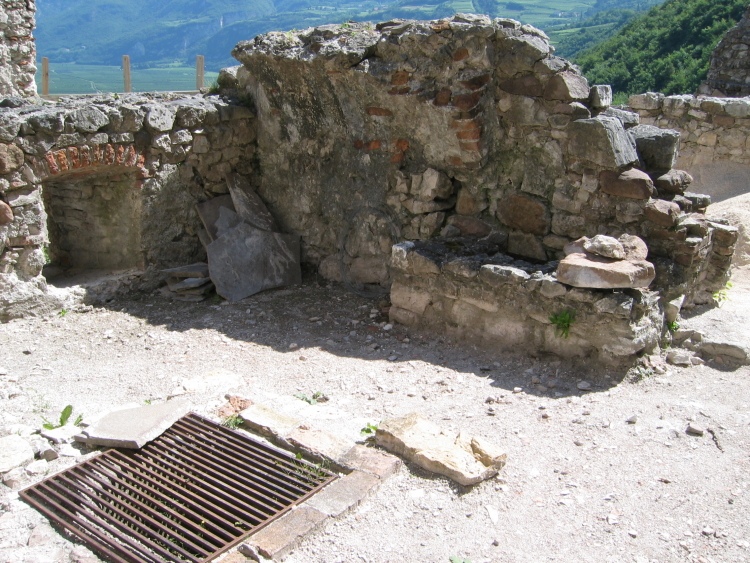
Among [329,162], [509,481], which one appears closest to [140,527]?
[509,481]

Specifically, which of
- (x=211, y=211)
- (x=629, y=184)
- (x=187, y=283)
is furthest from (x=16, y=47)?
(x=629, y=184)

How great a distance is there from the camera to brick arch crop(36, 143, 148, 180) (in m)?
5.39

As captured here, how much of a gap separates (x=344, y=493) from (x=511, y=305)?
1924 mm

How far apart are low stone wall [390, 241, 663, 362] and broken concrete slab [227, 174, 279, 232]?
5.49 ft

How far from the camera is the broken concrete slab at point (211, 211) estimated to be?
253 inches

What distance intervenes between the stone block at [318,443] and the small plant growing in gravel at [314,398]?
46cm

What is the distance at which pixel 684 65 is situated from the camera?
17531 mm

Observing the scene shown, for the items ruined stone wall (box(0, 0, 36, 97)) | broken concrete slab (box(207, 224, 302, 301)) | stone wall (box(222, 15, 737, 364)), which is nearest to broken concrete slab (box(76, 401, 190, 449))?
stone wall (box(222, 15, 737, 364))

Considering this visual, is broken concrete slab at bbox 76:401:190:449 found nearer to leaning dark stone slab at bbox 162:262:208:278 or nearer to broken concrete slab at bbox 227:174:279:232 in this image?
leaning dark stone slab at bbox 162:262:208:278

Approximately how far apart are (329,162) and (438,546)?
3.89 m

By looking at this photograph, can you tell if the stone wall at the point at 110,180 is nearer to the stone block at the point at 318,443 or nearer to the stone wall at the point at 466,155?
the stone wall at the point at 466,155

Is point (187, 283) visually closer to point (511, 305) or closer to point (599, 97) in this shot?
point (511, 305)

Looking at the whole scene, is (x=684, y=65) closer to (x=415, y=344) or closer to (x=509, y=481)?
(x=415, y=344)

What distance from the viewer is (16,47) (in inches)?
349
